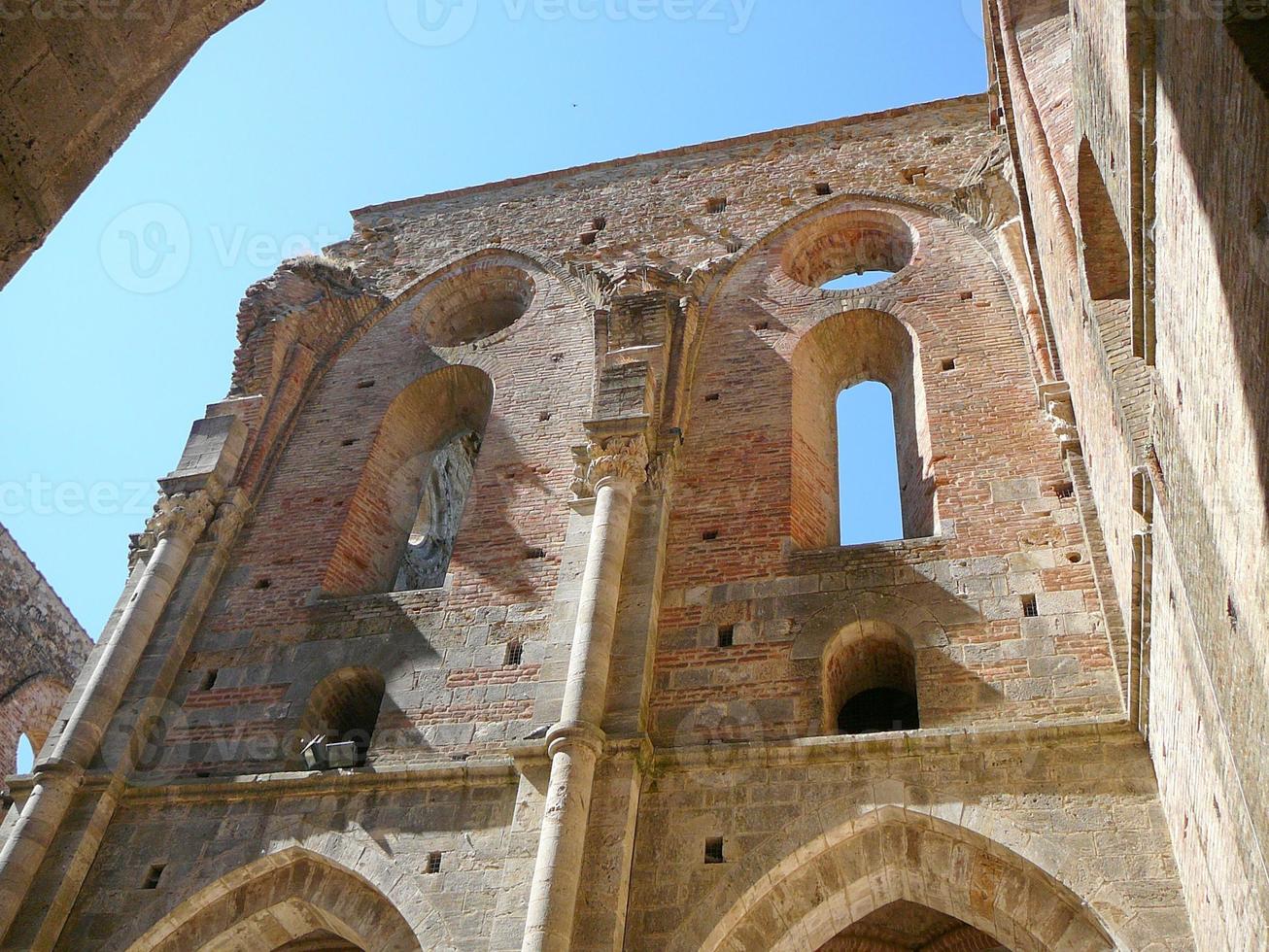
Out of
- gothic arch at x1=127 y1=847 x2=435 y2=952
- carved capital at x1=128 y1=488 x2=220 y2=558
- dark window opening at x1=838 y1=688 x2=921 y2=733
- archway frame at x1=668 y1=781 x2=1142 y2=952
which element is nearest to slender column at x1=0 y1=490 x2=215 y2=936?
carved capital at x1=128 y1=488 x2=220 y2=558

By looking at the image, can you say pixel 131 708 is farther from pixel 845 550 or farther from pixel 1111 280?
pixel 1111 280

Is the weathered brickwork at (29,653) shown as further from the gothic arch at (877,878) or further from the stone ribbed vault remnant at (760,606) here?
the gothic arch at (877,878)

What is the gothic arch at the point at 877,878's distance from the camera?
748 cm

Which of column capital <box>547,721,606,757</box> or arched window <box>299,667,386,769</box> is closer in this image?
column capital <box>547,721,606,757</box>

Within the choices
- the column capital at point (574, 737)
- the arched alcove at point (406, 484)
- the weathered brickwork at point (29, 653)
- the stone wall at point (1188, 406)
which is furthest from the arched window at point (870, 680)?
the weathered brickwork at point (29, 653)

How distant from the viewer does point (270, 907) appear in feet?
28.6

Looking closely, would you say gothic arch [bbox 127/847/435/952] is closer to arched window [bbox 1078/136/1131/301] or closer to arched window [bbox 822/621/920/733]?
arched window [bbox 822/621/920/733]

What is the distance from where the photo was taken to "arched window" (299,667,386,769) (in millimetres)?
10016

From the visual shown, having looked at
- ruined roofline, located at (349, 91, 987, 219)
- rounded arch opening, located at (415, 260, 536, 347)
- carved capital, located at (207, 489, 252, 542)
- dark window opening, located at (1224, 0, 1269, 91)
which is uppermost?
ruined roofline, located at (349, 91, 987, 219)

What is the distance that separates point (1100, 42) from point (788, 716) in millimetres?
4874

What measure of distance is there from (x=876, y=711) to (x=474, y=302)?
25.9ft

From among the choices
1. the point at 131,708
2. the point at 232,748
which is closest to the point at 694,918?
the point at 232,748

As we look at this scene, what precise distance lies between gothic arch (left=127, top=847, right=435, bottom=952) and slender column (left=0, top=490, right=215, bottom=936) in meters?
1.12

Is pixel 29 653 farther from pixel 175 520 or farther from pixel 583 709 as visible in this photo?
pixel 583 709
